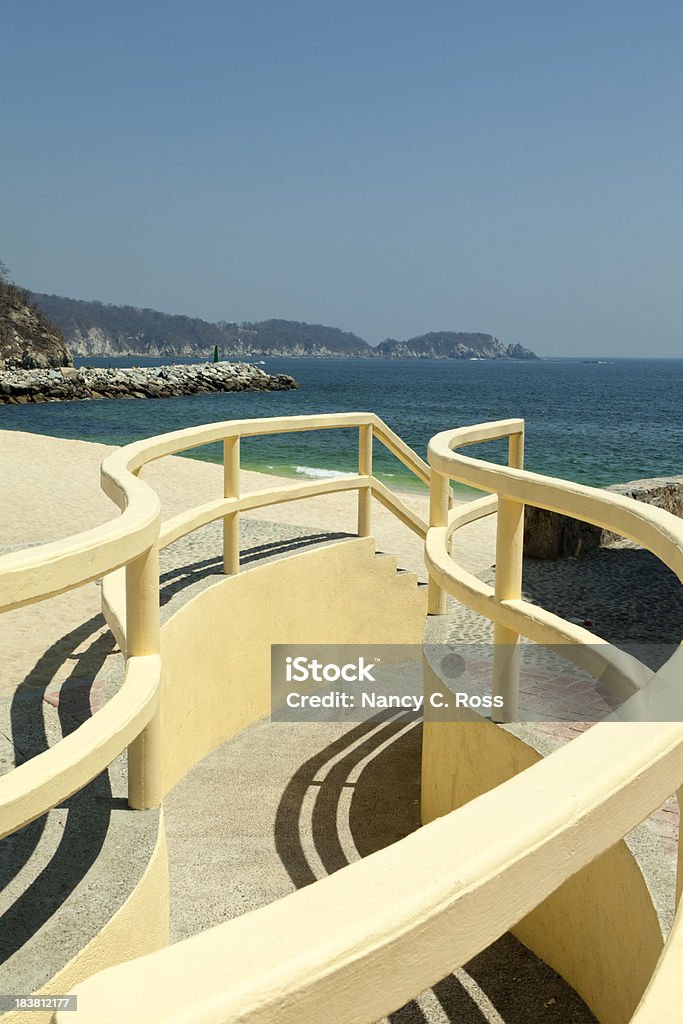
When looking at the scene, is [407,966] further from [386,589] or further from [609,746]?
[386,589]

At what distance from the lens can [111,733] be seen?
2.58 metres

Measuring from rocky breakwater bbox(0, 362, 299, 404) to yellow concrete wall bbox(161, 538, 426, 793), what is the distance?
56.8m

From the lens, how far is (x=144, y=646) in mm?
3113

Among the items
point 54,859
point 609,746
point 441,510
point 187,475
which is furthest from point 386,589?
point 187,475

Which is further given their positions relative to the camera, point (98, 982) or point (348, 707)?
point (348, 707)

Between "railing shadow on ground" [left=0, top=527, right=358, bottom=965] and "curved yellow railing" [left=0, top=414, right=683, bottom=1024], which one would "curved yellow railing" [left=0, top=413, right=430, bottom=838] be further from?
"curved yellow railing" [left=0, top=414, right=683, bottom=1024]

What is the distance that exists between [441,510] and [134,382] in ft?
216

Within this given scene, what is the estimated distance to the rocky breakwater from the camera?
200ft

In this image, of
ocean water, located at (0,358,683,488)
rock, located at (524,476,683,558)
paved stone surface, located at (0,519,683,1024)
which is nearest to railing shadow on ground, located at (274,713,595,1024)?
paved stone surface, located at (0,519,683,1024)

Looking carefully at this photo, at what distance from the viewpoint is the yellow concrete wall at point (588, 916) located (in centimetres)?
283

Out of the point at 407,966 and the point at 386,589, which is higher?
the point at 407,966

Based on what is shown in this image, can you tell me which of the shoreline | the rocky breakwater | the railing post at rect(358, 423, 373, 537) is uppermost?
the railing post at rect(358, 423, 373, 537)

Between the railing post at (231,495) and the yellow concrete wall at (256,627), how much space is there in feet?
0.37

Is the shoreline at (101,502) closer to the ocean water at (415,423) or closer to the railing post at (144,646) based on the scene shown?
the railing post at (144,646)
